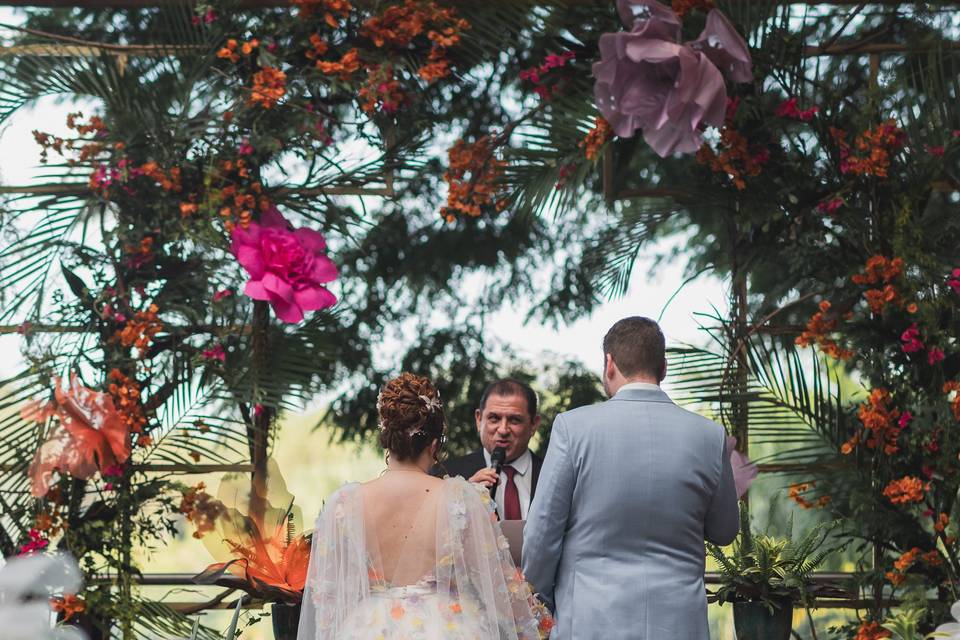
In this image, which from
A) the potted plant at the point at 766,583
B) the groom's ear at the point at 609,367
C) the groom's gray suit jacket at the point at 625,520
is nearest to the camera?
the groom's gray suit jacket at the point at 625,520

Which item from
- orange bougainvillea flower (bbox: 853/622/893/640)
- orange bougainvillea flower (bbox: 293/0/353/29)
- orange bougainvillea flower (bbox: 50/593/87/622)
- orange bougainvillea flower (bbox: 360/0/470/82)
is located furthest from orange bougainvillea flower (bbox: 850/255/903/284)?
orange bougainvillea flower (bbox: 50/593/87/622)

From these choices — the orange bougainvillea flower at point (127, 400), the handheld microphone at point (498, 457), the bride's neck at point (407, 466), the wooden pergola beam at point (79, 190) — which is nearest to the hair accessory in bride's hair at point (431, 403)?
the bride's neck at point (407, 466)

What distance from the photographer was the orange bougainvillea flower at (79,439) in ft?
12.3

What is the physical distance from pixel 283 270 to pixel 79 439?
2.84 feet

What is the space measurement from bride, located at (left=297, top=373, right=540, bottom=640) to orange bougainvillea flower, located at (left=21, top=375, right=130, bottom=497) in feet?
4.24

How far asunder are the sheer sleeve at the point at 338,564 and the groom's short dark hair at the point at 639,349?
0.71 m

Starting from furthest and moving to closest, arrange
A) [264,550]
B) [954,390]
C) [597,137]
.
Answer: [597,137]
[954,390]
[264,550]

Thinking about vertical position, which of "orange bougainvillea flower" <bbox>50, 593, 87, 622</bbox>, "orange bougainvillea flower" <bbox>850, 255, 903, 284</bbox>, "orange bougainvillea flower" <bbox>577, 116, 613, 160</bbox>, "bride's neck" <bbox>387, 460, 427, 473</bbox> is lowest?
"orange bougainvillea flower" <bbox>50, 593, 87, 622</bbox>

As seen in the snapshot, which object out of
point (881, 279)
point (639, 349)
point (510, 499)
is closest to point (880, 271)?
point (881, 279)

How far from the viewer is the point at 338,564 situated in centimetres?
272

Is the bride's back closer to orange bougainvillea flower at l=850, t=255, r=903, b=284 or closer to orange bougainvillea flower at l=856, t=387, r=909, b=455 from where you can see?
orange bougainvillea flower at l=856, t=387, r=909, b=455

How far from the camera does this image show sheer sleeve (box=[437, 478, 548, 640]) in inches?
107

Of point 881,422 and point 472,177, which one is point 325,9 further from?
point 881,422

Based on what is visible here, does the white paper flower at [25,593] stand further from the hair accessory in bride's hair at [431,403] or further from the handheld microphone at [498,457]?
the handheld microphone at [498,457]
